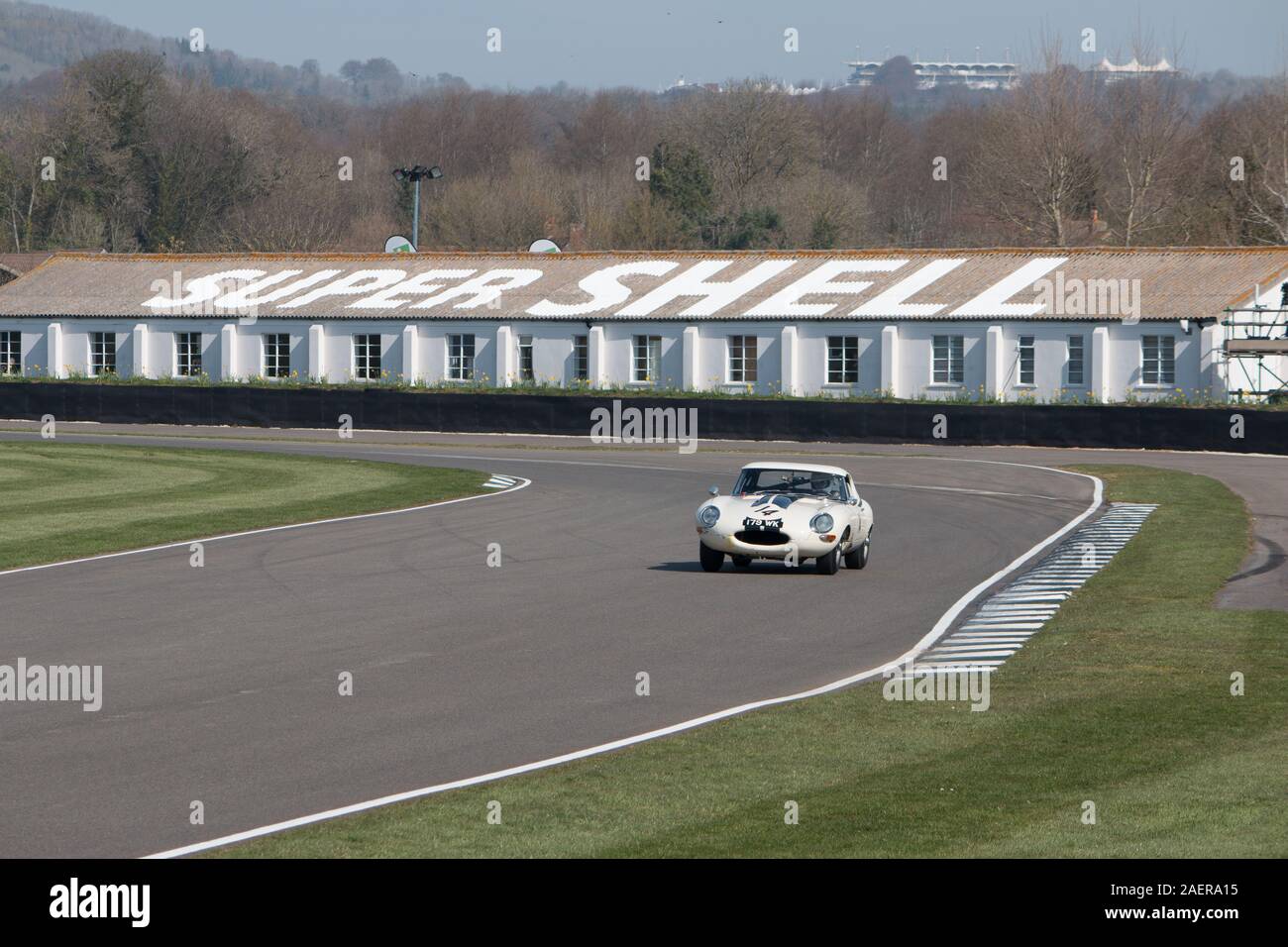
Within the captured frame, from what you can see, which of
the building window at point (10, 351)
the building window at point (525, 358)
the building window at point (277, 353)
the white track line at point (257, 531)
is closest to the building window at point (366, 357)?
the building window at point (277, 353)

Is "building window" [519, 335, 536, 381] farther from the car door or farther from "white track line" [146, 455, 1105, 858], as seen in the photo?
"white track line" [146, 455, 1105, 858]

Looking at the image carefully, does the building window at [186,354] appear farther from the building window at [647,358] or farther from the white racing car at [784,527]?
the white racing car at [784,527]

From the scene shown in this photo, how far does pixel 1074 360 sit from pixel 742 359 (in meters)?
11.9

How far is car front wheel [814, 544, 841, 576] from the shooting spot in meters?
21.4

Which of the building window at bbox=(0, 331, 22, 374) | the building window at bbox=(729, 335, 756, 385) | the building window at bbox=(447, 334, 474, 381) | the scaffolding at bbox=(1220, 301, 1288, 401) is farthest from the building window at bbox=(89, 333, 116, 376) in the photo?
the scaffolding at bbox=(1220, 301, 1288, 401)

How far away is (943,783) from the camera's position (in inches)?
414

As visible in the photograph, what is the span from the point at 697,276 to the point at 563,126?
4630 inches

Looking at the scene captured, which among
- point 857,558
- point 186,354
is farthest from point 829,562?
point 186,354

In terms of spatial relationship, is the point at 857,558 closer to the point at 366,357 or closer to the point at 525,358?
the point at 525,358

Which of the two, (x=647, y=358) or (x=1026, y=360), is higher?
(x=647, y=358)

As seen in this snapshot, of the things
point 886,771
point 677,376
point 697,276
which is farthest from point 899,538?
point 697,276

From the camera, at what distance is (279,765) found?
10984mm

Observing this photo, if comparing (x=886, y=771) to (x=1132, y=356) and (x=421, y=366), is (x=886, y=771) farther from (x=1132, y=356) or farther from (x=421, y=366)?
(x=421, y=366)

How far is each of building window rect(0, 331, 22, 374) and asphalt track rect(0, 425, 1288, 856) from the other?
4873cm
